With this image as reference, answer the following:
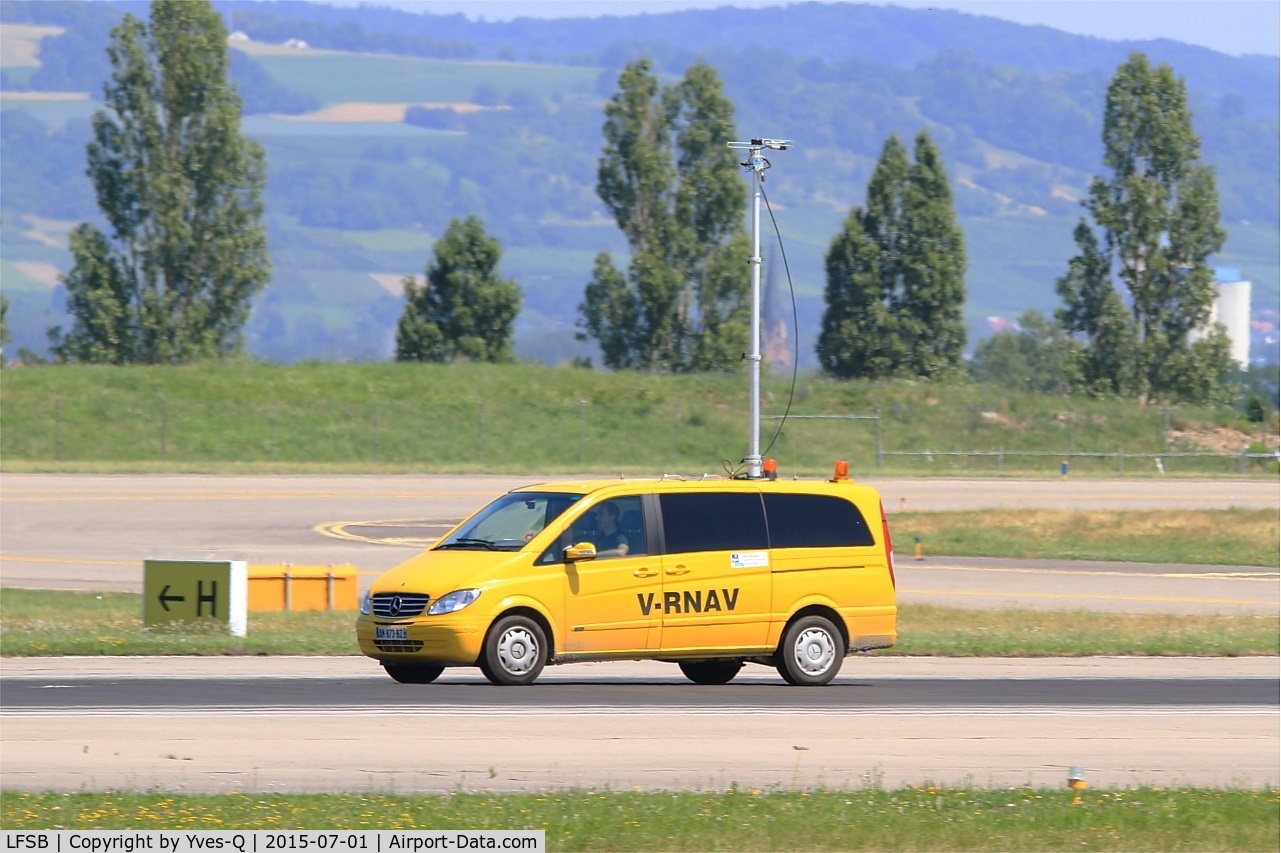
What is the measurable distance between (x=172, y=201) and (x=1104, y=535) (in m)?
49.6

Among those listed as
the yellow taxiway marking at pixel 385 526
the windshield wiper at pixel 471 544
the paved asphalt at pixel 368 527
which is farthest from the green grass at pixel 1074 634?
the yellow taxiway marking at pixel 385 526

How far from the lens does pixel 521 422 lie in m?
68.8

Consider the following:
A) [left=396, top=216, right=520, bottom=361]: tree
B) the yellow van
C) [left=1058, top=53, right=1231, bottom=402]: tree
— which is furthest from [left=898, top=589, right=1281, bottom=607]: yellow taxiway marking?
[left=396, top=216, right=520, bottom=361]: tree

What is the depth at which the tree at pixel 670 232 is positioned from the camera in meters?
82.6

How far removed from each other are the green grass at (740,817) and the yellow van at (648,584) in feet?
16.5

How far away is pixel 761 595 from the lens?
16656 millimetres

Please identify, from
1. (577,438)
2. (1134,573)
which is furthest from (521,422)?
(1134,573)

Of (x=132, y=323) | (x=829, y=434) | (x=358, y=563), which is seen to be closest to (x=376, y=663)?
(x=358, y=563)

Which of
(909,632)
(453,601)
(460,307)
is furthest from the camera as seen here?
(460,307)

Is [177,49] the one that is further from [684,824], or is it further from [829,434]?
[684,824]

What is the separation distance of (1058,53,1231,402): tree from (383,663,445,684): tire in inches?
2645

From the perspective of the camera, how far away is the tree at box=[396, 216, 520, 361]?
83000 millimetres

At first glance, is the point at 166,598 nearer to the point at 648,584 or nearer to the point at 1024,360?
the point at 648,584

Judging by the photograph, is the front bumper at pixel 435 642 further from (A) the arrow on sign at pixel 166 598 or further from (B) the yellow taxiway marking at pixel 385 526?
(B) the yellow taxiway marking at pixel 385 526
